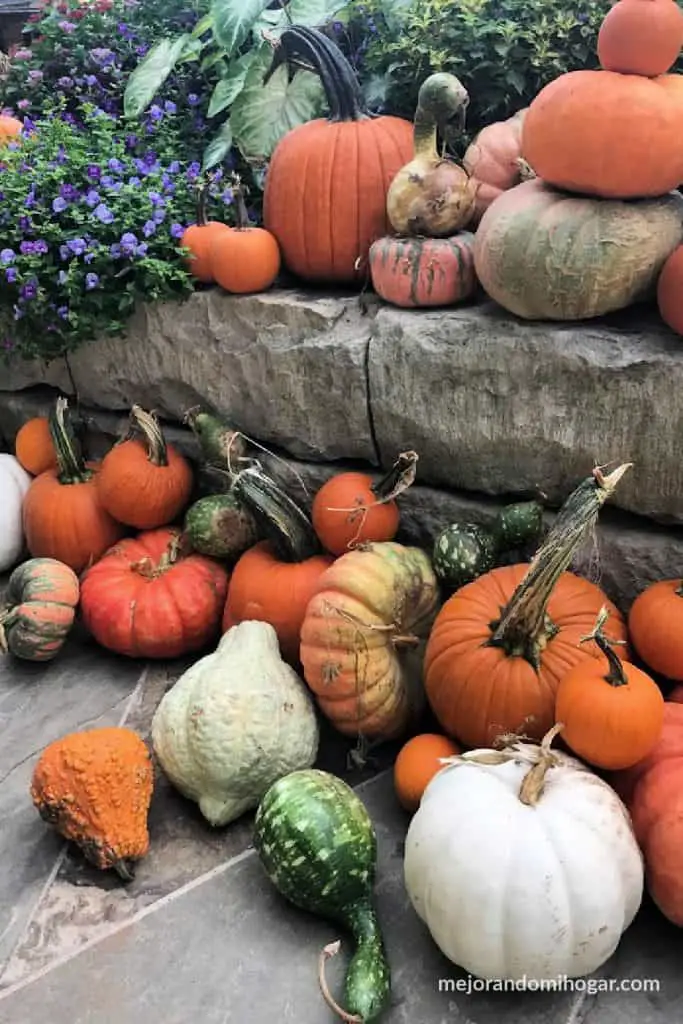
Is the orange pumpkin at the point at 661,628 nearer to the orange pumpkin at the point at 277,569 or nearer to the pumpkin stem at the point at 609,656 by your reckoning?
the pumpkin stem at the point at 609,656

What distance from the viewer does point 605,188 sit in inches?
76.2

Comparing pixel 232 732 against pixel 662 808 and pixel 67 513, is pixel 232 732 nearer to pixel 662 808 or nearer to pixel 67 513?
pixel 662 808

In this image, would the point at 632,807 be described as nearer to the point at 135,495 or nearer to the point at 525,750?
the point at 525,750

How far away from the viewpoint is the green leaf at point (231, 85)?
2965mm

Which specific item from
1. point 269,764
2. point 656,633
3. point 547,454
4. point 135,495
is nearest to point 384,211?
point 547,454

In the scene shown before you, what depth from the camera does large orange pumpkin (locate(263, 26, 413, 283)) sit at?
8.13 ft

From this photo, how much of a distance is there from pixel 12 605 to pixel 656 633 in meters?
1.79

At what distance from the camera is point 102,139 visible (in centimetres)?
302

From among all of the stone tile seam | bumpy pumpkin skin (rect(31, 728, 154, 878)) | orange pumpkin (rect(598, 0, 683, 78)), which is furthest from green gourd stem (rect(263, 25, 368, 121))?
the stone tile seam

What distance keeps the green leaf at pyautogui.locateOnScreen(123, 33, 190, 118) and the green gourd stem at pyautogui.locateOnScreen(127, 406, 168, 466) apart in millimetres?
1246

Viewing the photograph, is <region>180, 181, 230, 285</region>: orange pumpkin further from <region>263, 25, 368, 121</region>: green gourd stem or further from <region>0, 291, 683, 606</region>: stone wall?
<region>263, 25, 368, 121</region>: green gourd stem

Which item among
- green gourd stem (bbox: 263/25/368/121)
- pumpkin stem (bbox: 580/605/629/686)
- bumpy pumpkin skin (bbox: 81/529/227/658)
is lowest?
bumpy pumpkin skin (bbox: 81/529/227/658)

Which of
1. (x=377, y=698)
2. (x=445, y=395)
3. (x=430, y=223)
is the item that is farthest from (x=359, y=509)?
(x=430, y=223)

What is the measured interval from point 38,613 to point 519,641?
1.39 m
